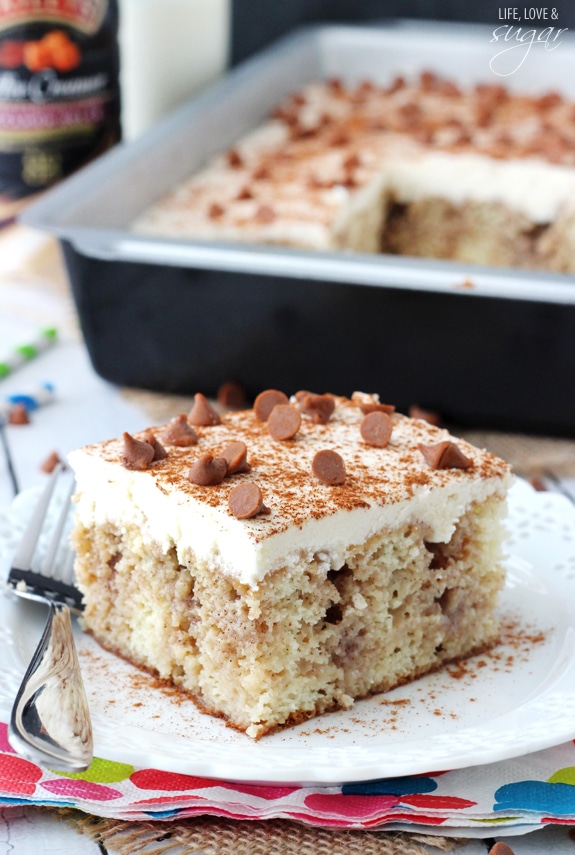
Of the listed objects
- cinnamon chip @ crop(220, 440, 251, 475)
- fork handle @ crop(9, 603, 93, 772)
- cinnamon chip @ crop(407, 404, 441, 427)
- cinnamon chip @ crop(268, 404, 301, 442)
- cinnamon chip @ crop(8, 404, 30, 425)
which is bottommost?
cinnamon chip @ crop(8, 404, 30, 425)

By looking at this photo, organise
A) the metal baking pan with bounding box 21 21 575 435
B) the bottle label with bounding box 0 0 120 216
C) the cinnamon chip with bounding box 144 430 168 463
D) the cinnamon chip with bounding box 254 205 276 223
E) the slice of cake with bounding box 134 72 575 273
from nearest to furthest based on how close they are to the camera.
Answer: the cinnamon chip with bounding box 144 430 168 463, the metal baking pan with bounding box 21 21 575 435, the cinnamon chip with bounding box 254 205 276 223, the slice of cake with bounding box 134 72 575 273, the bottle label with bounding box 0 0 120 216

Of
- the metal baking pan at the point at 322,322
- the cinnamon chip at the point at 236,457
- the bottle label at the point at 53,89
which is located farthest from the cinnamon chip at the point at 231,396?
the bottle label at the point at 53,89

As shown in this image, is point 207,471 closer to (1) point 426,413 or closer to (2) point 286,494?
(2) point 286,494

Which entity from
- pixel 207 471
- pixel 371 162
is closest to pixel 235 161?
pixel 371 162

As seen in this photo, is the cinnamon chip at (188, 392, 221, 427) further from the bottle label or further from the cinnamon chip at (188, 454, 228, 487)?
the bottle label

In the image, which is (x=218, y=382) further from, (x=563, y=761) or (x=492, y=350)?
(x=563, y=761)

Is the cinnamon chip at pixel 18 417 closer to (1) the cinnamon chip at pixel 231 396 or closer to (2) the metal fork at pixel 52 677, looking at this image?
(1) the cinnamon chip at pixel 231 396

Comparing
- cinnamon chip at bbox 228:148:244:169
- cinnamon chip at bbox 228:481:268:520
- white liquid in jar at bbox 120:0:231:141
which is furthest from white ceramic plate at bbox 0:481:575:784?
white liquid in jar at bbox 120:0:231:141
